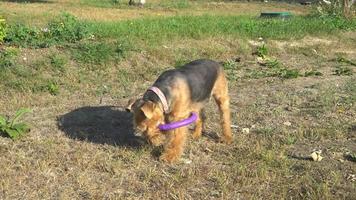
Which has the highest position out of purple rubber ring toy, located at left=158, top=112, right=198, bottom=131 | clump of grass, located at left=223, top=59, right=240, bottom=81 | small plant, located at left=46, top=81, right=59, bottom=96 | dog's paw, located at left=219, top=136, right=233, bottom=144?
purple rubber ring toy, located at left=158, top=112, right=198, bottom=131

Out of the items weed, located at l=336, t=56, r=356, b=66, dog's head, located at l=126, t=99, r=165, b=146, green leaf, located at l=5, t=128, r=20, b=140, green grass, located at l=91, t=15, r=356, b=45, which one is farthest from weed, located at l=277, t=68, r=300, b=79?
green leaf, located at l=5, t=128, r=20, b=140

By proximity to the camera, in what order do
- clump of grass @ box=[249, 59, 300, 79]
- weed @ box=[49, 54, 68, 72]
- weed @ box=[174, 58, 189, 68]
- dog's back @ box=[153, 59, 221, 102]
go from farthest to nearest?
weed @ box=[174, 58, 189, 68] → clump of grass @ box=[249, 59, 300, 79] → weed @ box=[49, 54, 68, 72] → dog's back @ box=[153, 59, 221, 102]

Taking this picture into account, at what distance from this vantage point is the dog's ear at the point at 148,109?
4926mm

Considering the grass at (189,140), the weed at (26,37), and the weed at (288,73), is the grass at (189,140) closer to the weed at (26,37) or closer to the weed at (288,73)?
the weed at (288,73)

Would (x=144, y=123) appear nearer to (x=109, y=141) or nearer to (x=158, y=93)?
(x=158, y=93)

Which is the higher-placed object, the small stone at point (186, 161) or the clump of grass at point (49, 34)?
the clump of grass at point (49, 34)

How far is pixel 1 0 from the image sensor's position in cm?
2461

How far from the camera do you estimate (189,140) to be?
238 inches

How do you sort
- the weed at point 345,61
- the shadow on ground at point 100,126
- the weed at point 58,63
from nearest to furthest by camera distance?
1. the shadow on ground at point 100,126
2. the weed at point 58,63
3. the weed at point 345,61

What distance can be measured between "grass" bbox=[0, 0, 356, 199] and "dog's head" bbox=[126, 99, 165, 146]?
14.2 inches

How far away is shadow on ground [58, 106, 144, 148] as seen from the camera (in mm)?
5946

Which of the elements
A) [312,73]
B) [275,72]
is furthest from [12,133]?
[312,73]

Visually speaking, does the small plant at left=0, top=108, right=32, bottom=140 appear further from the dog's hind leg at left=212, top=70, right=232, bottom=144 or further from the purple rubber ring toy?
the dog's hind leg at left=212, top=70, right=232, bottom=144

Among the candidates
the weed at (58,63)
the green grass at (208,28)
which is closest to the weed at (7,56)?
the weed at (58,63)
